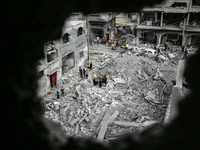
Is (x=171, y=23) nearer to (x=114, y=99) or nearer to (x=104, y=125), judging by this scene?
(x=114, y=99)

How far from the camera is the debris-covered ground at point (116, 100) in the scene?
42.2 ft

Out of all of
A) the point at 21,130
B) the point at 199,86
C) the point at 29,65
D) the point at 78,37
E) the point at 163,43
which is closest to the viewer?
the point at 199,86

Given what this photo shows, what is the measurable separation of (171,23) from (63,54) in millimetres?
20005

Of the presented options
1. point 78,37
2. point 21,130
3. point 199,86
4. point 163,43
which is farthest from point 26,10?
point 163,43

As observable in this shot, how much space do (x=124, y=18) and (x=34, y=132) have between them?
47.0 m

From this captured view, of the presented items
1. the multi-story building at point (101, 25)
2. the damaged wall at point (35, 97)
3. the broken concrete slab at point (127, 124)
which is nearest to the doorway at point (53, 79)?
the broken concrete slab at point (127, 124)

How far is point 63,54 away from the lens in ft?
65.4

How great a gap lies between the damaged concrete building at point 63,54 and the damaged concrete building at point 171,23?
37.8 feet

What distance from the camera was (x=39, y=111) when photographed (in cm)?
396

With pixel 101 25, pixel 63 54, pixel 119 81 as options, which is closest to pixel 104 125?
pixel 119 81

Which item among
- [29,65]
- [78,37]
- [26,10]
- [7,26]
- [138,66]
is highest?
[26,10]

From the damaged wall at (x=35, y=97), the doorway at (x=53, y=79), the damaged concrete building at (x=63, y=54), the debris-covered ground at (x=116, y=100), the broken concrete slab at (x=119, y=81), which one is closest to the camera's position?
the damaged wall at (x=35, y=97)

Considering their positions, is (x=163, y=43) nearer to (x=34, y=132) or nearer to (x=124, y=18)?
(x=124, y=18)

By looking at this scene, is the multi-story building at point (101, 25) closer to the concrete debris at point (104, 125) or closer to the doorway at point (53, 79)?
the doorway at point (53, 79)
